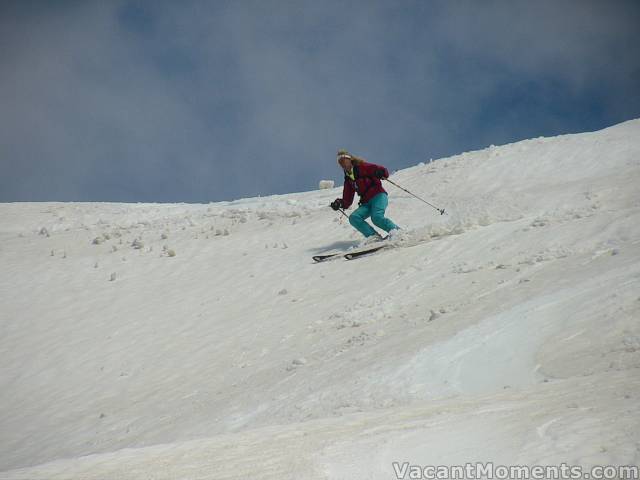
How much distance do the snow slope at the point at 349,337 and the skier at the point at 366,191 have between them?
1120 mm

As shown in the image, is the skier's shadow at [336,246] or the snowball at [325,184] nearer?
the skier's shadow at [336,246]

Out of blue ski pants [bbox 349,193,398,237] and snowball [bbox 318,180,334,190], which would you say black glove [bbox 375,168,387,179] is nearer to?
blue ski pants [bbox 349,193,398,237]

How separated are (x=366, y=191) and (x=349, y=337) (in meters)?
4.85

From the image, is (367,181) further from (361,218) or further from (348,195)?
(361,218)

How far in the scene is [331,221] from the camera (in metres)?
15.2

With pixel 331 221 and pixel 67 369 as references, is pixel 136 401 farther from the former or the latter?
pixel 331 221

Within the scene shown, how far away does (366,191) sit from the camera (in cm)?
1163

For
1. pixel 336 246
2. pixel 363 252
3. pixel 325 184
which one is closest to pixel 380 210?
pixel 363 252

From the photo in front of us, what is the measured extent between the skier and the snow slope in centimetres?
112

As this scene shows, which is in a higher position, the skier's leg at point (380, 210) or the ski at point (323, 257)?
the skier's leg at point (380, 210)

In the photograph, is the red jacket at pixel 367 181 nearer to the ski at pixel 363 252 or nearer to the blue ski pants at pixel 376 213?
the blue ski pants at pixel 376 213

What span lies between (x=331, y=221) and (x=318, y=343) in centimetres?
790

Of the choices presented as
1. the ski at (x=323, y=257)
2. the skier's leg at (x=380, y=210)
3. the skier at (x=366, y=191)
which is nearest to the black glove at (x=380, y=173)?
the skier at (x=366, y=191)

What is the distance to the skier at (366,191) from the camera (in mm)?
11516
